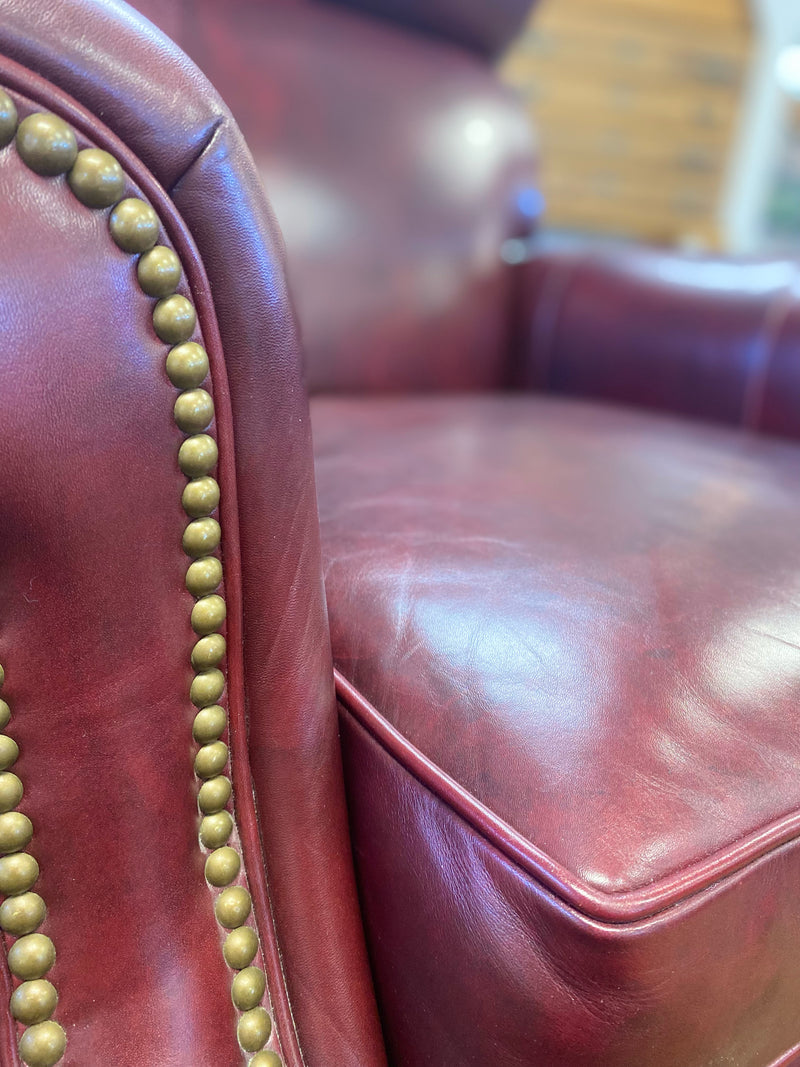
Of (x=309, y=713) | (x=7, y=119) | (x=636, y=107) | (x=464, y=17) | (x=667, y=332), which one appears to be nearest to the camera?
(x=7, y=119)

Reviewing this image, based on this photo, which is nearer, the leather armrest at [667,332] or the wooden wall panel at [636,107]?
the leather armrest at [667,332]

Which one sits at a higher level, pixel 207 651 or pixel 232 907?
pixel 207 651

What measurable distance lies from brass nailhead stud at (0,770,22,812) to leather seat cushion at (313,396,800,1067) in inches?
5.5

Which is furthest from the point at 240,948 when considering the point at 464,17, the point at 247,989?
the point at 464,17

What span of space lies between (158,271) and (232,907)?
9.6 inches

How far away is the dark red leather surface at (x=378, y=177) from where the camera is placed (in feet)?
2.79

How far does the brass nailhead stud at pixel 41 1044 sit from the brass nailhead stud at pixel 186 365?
235 mm

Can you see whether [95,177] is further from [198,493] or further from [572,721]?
[572,721]

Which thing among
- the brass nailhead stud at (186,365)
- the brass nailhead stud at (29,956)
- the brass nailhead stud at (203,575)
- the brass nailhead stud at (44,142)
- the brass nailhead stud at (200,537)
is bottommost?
the brass nailhead stud at (29,956)

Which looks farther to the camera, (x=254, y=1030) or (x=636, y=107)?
(x=636, y=107)

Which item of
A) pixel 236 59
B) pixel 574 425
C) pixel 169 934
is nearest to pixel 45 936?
pixel 169 934

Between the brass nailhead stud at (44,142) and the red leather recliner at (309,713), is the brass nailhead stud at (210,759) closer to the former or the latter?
the red leather recliner at (309,713)

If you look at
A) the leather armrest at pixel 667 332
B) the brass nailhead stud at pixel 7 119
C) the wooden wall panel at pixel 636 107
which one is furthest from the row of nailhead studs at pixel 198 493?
the wooden wall panel at pixel 636 107

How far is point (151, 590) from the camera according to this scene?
304 mm
